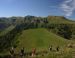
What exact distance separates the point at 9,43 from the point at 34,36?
18.0 m

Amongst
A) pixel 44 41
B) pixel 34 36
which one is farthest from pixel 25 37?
pixel 44 41

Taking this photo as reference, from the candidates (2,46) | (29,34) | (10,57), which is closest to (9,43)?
(2,46)

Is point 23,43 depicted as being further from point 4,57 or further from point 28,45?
point 4,57

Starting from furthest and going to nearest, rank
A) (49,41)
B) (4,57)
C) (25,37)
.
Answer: (25,37), (49,41), (4,57)

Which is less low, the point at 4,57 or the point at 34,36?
the point at 4,57

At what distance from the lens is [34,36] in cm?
14550

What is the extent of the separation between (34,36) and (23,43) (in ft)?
57.6

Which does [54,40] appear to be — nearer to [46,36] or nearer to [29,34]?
[46,36]

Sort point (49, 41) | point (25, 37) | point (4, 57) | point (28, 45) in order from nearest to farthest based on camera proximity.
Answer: point (4, 57) → point (28, 45) → point (49, 41) → point (25, 37)

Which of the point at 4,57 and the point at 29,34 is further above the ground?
the point at 4,57

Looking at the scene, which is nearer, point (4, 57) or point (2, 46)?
point (4, 57)

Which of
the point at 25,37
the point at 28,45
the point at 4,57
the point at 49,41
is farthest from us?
the point at 25,37

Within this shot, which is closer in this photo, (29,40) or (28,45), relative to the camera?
(28,45)

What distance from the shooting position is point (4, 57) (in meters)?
37.7
